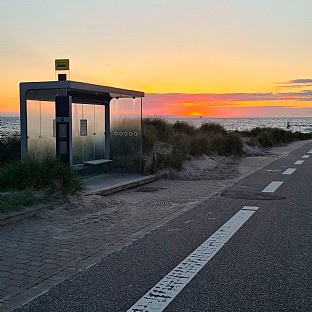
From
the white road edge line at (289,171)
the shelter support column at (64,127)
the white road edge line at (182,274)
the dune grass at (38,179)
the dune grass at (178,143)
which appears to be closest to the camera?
the white road edge line at (182,274)

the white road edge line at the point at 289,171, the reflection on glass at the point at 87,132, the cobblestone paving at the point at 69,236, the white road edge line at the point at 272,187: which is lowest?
the white road edge line at the point at 289,171

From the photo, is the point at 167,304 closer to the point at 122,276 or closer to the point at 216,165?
the point at 122,276

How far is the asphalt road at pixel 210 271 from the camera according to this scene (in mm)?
4352

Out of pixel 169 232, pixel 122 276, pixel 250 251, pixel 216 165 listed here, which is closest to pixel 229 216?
pixel 169 232

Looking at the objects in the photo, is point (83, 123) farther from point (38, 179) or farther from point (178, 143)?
point (178, 143)

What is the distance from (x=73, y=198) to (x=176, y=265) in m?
4.04

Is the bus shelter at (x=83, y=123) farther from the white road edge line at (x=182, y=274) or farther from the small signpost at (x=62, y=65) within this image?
the white road edge line at (x=182, y=274)

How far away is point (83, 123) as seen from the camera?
42.4 ft

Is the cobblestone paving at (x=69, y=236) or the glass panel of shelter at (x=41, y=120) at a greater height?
the glass panel of shelter at (x=41, y=120)

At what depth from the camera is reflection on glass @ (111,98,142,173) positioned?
13.7 meters

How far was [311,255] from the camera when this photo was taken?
5.91 meters

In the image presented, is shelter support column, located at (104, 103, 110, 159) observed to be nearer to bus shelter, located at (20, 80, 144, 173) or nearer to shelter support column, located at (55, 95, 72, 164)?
bus shelter, located at (20, 80, 144, 173)

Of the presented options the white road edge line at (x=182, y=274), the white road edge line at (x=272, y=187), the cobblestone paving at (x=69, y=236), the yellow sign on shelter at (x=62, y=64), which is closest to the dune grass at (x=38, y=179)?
the cobblestone paving at (x=69, y=236)

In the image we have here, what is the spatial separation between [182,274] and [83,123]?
334 inches
